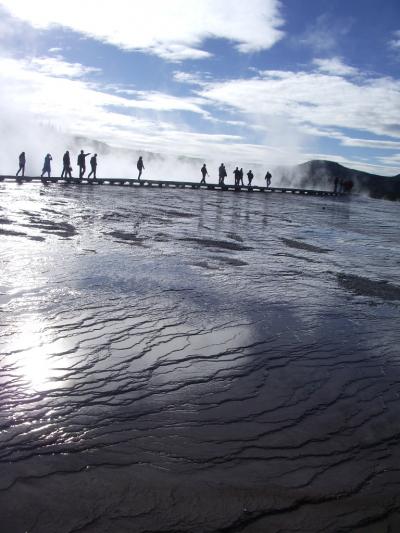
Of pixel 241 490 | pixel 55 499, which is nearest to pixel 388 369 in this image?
pixel 241 490

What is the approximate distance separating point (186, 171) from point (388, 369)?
3551 inches

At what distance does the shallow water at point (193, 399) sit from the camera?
8.98 ft

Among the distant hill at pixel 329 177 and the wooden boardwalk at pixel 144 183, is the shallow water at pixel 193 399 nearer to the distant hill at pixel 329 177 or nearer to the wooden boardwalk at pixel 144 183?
the wooden boardwalk at pixel 144 183

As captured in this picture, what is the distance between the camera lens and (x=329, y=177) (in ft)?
290

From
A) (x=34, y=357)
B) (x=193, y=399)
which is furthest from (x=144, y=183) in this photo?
(x=193, y=399)

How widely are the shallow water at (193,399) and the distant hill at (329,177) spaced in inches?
2732

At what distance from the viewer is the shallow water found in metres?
2.74

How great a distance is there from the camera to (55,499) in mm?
2697

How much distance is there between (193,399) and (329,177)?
89164 millimetres

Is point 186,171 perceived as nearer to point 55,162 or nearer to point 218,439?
point 55,162

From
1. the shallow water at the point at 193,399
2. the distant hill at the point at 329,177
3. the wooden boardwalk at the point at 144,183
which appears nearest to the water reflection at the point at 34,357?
the shallow water at the point at 193,399

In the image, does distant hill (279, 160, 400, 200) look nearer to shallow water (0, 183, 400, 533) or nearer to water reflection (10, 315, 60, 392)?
shallow water (0, 183, 400, 533)

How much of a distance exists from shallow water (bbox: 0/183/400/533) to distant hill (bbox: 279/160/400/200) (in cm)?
6940

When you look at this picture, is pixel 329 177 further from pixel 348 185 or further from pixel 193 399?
pixel 193 399
